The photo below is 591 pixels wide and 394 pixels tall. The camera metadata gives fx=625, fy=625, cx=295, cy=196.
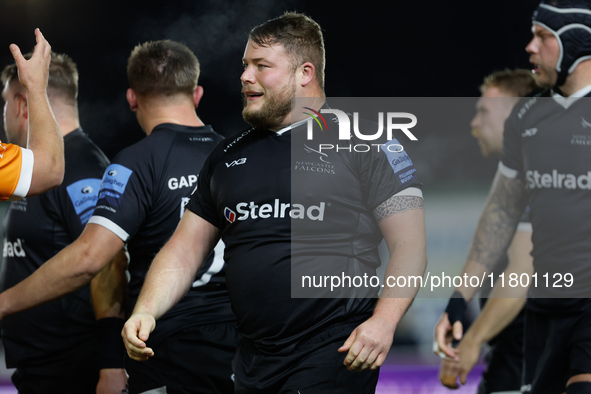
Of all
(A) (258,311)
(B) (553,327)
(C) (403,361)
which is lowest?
(C) (403,361)

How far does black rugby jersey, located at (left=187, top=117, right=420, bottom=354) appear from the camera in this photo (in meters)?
2.04

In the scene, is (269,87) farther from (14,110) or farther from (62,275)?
(14,110)

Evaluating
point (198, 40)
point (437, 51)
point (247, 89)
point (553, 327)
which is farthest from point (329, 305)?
point (437, 51)

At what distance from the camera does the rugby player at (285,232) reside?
1.99m

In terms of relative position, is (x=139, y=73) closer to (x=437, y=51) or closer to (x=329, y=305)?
(x=329, y=305)

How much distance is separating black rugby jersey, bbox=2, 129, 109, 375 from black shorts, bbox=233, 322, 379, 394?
121 centimetres

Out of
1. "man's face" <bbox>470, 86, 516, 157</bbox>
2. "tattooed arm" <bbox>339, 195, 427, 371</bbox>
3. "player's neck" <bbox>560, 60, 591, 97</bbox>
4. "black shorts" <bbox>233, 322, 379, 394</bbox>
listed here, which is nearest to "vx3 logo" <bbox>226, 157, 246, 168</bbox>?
"tattooed arm" <bbox>339, 195, 427, 371</bbox>

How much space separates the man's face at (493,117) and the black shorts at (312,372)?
267 cm

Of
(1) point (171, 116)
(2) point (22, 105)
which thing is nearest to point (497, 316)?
(1) point (171, 116)

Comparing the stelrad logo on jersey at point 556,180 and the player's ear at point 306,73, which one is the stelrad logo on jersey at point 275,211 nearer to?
the player's ear at point 306,73

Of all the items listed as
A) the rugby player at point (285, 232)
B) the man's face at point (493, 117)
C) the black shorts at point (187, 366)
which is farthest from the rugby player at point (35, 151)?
the man's face at point (493, 117)

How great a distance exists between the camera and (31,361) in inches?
115

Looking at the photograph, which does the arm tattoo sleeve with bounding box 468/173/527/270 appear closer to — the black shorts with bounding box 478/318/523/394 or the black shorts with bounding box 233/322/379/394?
the black shorts with bounding box 233/322/379/394

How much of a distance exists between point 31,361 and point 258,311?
1.44 metres
